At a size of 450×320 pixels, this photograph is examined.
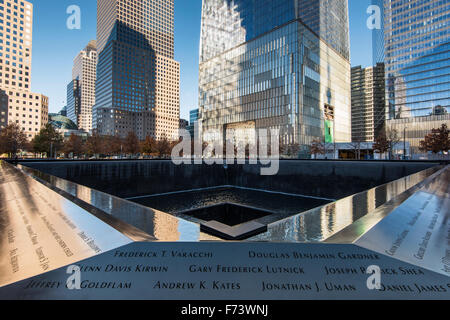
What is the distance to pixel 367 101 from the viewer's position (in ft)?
385

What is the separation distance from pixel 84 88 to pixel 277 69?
190690 millimetres

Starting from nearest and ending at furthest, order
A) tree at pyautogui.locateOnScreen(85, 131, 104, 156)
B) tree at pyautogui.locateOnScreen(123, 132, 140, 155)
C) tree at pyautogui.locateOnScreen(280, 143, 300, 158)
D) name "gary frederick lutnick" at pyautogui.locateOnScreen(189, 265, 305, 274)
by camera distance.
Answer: name "gary frederick lutnick" at pyautogui.locateOnScreen(189, 265, 305, 274)
tree at pyautogui.locateOnScreen(85, 131, 104, 156)
tree at pyautogui.locateOnScreen(123, 132, 140, 155)
tree at pyautogui.locateOnScreen(280, 143, 300, 158)

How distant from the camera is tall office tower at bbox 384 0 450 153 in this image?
70625 millimetres

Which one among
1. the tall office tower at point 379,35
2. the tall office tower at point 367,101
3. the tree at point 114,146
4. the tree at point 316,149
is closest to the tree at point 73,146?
the tree at point 114,146

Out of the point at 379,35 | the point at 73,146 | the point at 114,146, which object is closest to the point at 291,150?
the point at 114,146

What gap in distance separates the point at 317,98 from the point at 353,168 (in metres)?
51.8

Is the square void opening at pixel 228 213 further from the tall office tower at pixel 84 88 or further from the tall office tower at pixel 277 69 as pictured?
the tall office tower at pixel 84 88

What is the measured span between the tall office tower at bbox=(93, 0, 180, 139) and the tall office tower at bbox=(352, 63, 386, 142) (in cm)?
11103

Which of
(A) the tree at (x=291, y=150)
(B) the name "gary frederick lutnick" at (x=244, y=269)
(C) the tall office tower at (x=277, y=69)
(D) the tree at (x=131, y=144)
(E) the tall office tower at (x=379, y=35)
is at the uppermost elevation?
(E) the tall office tower at (x=379, y=35)

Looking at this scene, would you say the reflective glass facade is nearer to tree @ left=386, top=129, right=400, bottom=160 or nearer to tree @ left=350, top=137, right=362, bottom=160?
tree @ left=386, top=129, right=400, bottom=160

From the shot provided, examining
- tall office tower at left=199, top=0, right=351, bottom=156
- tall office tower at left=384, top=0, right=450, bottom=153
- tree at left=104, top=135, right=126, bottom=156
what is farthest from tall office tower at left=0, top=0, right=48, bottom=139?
tall office tower at left=384, top=0, right=450, bottom=153

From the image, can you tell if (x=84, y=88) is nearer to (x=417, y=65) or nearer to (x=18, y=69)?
(x=18, y=69)

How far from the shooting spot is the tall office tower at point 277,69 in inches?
2448

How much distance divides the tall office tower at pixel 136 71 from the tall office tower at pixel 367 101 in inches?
4371
